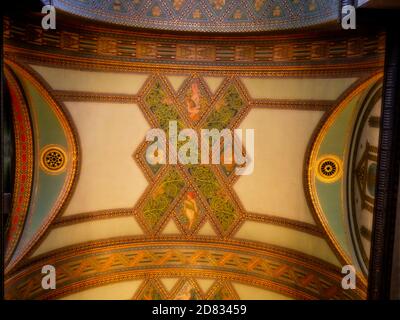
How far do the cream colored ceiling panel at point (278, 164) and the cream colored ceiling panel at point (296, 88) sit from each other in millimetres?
227

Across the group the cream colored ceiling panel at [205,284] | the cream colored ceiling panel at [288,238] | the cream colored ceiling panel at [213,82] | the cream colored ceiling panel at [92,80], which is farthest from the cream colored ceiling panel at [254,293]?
the cream colored ceiling panel at [92,80]

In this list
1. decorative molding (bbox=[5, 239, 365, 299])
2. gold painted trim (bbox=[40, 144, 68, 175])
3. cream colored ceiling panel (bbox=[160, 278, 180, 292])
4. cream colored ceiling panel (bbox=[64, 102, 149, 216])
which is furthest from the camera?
cream colored ceiling panel (bbox=[160, 278, 180, 292])

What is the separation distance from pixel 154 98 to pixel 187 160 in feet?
3.43

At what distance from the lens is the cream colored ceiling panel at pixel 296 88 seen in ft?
20.0

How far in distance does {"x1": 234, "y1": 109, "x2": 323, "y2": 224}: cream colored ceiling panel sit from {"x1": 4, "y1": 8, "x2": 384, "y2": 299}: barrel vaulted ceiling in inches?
0.6

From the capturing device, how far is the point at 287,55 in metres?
6.38

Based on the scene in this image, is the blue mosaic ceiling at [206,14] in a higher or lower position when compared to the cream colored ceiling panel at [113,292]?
higher

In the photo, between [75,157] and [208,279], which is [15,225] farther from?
[208,279]

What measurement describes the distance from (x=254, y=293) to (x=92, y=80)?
411 cm

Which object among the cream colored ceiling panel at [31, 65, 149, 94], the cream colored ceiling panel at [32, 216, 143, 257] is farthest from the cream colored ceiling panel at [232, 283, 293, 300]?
the cream colored ceiling panel at [31, 65, 149, 94]

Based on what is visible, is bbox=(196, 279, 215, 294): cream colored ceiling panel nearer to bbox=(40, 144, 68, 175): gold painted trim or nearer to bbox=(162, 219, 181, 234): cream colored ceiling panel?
bbox=(162, 219, 181, 234): cream colored ceiling panel

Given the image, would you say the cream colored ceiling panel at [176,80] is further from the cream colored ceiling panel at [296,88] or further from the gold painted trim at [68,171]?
the gold painted trim at [68,171]

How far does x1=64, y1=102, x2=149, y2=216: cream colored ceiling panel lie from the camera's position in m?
6.62
